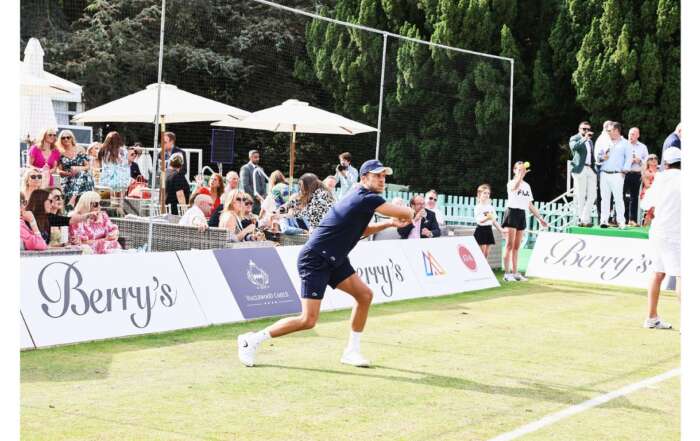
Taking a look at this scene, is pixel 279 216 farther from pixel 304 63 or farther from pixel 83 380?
pixel 83 380

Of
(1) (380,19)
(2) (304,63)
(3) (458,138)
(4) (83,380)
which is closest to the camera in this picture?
(4) (83,380)

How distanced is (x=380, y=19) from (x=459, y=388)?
69.0 feet

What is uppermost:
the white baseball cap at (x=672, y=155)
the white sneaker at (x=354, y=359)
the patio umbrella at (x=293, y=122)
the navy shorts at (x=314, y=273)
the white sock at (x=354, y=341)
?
the patio umbrella at (x=293, y=122)

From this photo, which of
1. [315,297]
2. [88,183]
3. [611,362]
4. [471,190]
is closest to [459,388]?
[315,297]

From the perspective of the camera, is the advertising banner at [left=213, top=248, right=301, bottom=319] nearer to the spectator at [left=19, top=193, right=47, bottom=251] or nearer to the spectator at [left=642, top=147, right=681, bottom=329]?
the spectator at [left=19, top=193, right=47, bottom=251]

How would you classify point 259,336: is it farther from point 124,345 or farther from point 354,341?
point 124,345

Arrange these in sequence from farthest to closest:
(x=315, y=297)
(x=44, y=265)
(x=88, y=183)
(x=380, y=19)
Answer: (x=380, y=19) < (x=88, y=183) < (x=44, y=265) < (x=315, y=297)

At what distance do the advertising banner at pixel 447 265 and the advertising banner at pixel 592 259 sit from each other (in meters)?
2.08

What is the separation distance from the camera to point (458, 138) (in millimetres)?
23219

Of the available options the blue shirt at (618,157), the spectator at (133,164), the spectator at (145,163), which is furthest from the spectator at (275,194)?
the blue shirt at (618,157)

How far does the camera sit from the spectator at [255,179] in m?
17.3

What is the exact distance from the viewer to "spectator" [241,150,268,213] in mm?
17297

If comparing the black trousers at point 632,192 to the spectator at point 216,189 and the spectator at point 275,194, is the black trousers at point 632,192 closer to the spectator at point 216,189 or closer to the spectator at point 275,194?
the spectator at point 275,194

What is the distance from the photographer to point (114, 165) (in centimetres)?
1600
